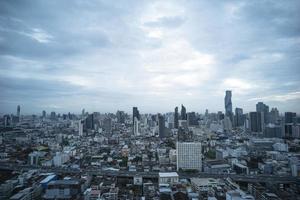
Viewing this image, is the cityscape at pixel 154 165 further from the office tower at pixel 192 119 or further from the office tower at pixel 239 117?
the office tower at pixel 192 119

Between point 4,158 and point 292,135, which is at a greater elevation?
point 292,135

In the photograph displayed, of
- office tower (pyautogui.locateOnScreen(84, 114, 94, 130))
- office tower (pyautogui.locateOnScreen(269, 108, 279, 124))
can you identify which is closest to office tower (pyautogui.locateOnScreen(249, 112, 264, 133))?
office tower (pyautogui.locateOnScreen(269, 108, 279, 124))

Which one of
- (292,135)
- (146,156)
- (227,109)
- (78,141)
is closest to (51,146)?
(78,141)

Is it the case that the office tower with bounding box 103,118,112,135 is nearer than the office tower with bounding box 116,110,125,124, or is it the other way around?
the office tower with bounding box 103,118,112,135

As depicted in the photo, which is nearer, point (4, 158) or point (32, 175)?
point (32, 175)

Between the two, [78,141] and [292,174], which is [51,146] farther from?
[292,174]

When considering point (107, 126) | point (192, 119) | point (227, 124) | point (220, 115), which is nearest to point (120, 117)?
point (107, 126)

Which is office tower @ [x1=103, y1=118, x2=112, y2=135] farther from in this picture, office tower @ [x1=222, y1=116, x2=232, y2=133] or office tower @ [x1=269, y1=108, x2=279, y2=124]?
office tower @ [x1=269, y1=108, x2=279, y2=124]
